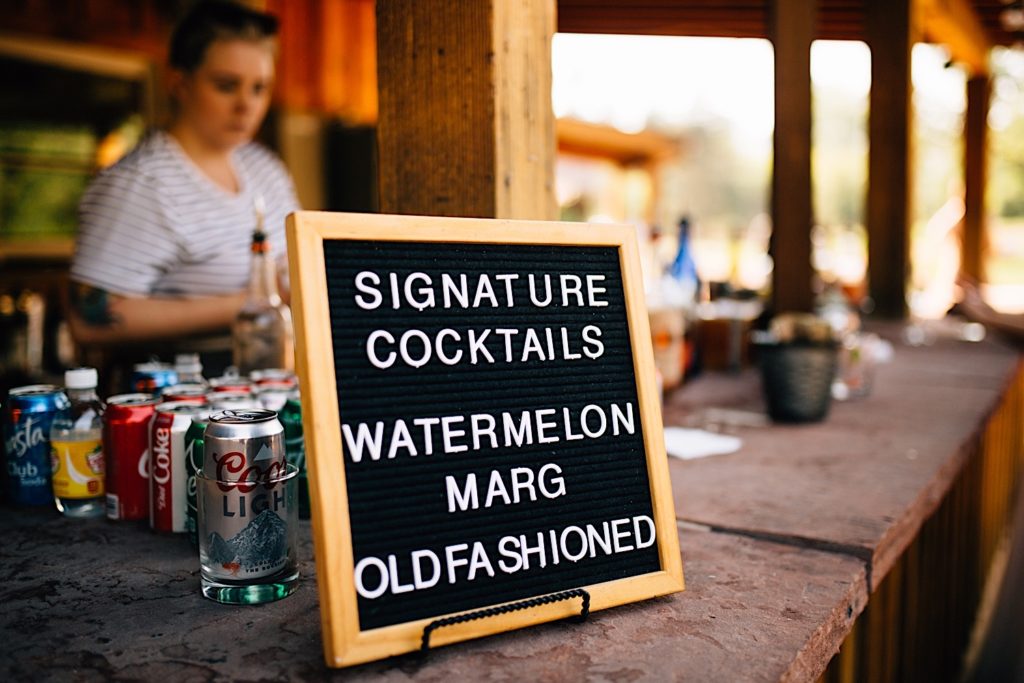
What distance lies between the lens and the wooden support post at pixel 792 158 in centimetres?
241

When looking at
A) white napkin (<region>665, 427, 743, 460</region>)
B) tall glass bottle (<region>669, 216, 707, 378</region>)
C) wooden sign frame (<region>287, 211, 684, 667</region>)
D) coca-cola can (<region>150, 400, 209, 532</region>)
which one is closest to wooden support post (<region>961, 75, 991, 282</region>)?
tall glass bottle (<region>669, 216, 707, 378</region>)

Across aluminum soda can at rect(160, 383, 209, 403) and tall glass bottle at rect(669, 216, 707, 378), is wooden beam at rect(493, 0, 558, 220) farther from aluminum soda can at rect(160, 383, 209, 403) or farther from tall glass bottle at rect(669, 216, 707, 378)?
tall glass bottle at rect(669, 216, 707, 378)

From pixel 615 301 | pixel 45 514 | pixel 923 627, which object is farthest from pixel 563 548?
pixel 923 627

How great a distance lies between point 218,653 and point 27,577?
346 millimetres

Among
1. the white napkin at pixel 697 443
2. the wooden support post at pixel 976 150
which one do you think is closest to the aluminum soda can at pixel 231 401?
the white napkin at pixel 697 443

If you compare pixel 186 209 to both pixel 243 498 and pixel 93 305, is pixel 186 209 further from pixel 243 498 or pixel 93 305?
pixel 243 498

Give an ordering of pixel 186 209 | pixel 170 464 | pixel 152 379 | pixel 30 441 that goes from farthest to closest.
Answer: pixel 186 209, pixel 152 379, pixel 30 441, pixel 170 464

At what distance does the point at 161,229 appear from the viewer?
2.09 meters

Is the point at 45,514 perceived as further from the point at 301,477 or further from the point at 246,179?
the point at 246,179

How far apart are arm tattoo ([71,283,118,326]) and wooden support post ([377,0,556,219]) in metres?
1.02

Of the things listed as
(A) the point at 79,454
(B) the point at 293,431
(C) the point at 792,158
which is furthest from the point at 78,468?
(C) the point at 792,158

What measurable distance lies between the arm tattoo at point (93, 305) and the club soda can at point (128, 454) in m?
0.96

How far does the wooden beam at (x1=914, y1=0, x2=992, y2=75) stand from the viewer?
4742 millimetres

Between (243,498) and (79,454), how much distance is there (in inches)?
17.2
